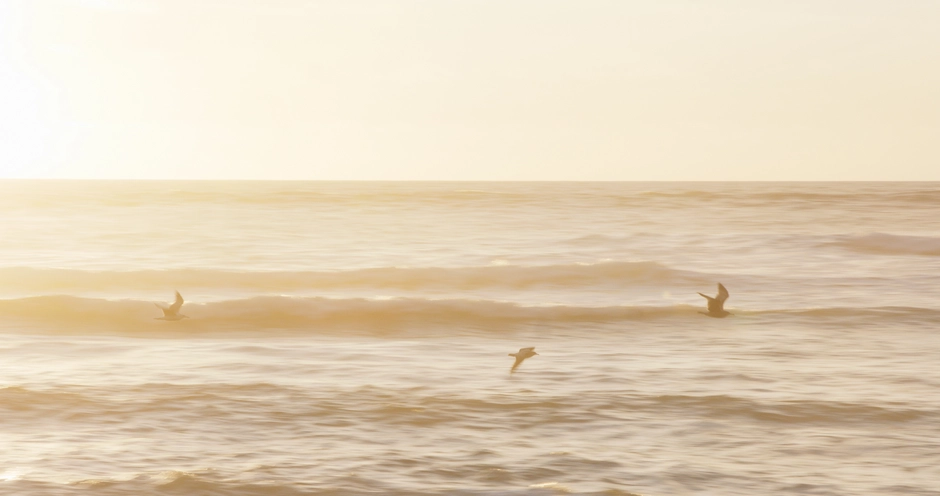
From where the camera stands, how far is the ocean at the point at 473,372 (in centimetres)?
815

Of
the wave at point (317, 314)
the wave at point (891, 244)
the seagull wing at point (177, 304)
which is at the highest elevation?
the wave at point (891, 244)

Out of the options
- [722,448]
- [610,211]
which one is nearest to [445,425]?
[722,448]

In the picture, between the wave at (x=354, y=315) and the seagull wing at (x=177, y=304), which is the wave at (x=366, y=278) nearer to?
the wave at (x=354, y=315)

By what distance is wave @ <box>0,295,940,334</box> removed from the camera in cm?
1697

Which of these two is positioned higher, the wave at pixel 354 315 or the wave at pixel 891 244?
the wave at pixel 891 244

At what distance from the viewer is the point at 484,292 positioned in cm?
2230

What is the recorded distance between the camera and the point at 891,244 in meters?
31.0

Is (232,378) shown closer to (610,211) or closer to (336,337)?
(336,337)

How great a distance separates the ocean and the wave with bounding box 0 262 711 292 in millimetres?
118

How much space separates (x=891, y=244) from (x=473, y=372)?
74.7 feet

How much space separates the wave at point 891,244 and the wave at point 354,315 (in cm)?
1277

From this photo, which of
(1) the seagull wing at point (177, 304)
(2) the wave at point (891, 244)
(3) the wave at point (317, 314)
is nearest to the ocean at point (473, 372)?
(3) the wave at point (317, 314)

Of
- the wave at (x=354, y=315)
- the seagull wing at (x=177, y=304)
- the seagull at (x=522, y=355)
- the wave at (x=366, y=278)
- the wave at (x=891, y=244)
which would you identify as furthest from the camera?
the wave at (x=891, y=244)

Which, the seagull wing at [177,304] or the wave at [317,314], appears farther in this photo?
the wave at [317,314]
